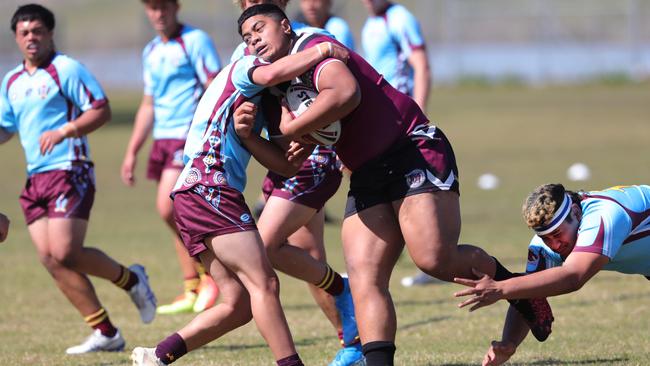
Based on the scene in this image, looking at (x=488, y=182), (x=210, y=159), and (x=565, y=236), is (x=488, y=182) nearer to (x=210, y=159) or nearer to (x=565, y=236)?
(x=565, y=236)

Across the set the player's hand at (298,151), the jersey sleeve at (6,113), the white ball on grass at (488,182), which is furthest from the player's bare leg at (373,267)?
the white ball on grass at (488,182)

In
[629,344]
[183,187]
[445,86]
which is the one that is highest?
[183,187]

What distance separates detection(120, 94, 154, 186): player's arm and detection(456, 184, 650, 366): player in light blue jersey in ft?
14.1

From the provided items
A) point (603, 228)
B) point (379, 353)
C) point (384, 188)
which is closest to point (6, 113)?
point (384, 188)

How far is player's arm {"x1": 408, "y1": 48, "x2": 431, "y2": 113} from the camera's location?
8.95 meters

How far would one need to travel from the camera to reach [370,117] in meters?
5.13

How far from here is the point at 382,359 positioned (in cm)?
512

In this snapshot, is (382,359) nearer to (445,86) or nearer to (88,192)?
(88,192)

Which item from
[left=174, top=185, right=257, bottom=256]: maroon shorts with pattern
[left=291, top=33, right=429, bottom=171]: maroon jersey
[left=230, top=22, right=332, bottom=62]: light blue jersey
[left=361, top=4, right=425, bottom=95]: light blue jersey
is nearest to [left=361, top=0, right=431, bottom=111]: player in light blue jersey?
[left=361, top=4, right=425, bottom=95]: light blue jersey

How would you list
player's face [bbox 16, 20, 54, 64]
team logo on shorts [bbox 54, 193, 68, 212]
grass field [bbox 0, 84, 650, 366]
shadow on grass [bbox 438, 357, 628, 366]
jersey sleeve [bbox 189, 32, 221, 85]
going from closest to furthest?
shadow on grass [bbox 438, 357, 628, 366] → grass field [bbox 0, 84, 650, 366] → team logo on shorts [bbox 54, 193, 68, 212] → player's face [bbox 16, 20, 54, 64] → jersey sleeve [bbox 189, 32, 221, 85]

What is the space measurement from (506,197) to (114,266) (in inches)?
389

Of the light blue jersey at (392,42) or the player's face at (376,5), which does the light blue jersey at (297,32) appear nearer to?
the light blue jersey at (392,42)

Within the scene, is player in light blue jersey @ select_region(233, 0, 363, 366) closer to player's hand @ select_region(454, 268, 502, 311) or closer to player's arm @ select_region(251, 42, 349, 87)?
player's arm @ select_region(251, 42, 349, 87)

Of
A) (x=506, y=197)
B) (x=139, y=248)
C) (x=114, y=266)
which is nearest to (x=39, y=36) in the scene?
(x=114, y=266)
